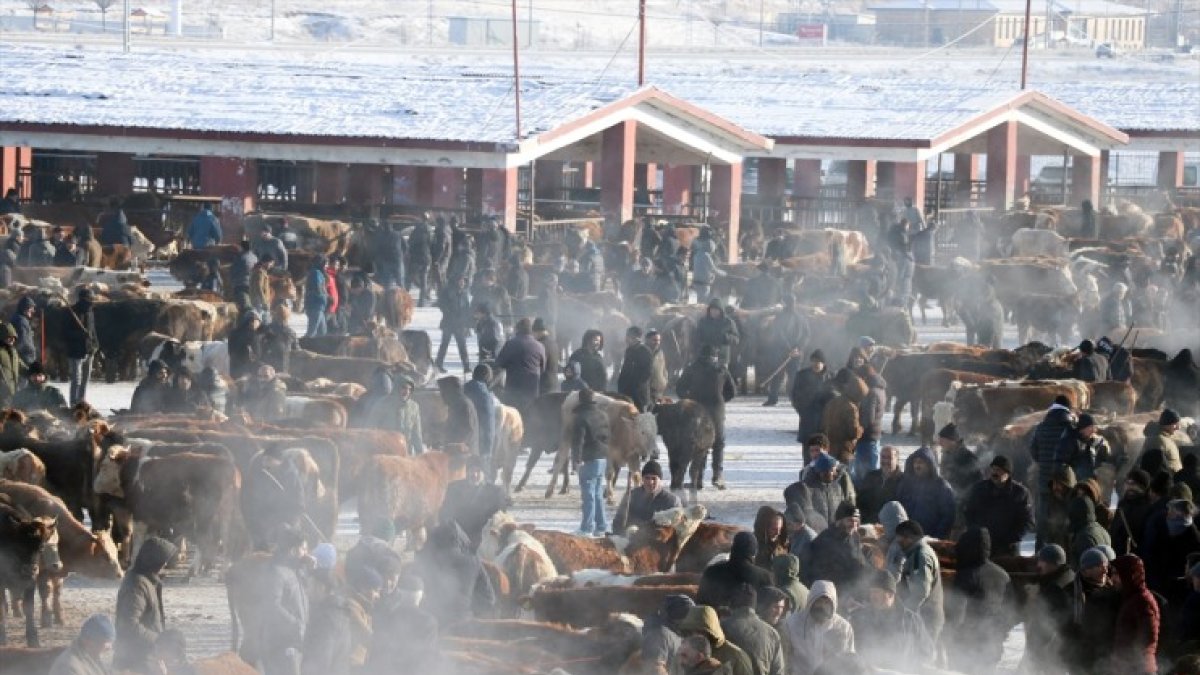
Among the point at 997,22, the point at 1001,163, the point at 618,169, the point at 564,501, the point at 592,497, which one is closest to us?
the point at 592,497

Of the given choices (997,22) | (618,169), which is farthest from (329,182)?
(997,22)

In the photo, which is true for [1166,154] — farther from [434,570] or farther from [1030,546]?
[434,570]

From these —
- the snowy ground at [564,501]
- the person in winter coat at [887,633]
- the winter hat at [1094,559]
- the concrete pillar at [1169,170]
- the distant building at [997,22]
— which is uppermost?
the distant building at [997,22]

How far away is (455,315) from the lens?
25641 millimetres

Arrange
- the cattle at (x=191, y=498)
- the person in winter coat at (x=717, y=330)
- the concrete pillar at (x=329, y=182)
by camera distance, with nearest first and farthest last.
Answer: the cattle at (x=191, y=498)
the person in winter coat at (x=717, y=330)
the concrete pillar at (x=329, y=182)

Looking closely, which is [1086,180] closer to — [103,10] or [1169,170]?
[1169,170]

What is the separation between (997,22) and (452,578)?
375 feet

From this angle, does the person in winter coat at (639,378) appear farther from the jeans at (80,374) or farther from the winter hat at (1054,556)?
the winter hat at (1054,556)

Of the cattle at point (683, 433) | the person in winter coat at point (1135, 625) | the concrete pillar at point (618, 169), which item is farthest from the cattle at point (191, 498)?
the concrete pillar at point (618, 169)

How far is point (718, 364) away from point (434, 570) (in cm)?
696

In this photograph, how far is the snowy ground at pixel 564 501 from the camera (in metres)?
14.9

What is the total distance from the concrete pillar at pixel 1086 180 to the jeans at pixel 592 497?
33873mm

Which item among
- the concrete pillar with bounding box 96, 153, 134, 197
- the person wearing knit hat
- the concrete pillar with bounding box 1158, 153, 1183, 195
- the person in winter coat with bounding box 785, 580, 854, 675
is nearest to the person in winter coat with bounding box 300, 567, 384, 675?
the person in winter coat with bounding box 785, 580, 854, 675

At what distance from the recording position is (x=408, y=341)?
925 inches
